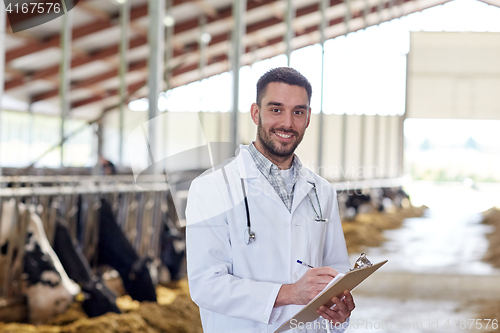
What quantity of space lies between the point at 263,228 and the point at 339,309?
21 cm

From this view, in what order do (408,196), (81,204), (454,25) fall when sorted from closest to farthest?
(81,204) → (454,25) → (408,196)

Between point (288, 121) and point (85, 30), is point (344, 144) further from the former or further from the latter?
point (288, 121)

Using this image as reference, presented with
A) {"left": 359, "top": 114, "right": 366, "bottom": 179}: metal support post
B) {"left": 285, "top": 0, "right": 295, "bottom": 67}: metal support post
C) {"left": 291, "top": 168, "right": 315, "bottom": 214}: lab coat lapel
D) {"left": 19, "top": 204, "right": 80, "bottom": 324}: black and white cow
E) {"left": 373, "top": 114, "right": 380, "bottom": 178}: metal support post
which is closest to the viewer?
{"left": 291, "top": 168, "right": 315, "bottom": 214}: lab coat lapel

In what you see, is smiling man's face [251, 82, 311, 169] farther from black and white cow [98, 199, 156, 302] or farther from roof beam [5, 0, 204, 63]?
roof beam [5, 0, 204, 63]

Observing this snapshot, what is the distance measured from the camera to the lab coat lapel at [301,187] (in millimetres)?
1177

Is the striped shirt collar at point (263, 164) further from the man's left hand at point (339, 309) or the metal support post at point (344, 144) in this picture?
the metal support post at point (344, 144)

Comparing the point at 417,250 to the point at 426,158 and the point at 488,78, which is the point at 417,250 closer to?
the point at 426,158

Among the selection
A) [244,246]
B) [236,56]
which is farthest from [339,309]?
[236,56]

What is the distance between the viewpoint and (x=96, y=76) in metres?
11.1

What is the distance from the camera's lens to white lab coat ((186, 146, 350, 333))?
108cm

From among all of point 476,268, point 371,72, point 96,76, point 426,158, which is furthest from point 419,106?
point 96,76

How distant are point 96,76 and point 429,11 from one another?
6021 mm

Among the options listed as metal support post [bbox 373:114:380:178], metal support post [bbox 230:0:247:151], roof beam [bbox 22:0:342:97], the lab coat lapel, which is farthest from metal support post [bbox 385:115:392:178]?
the lab coat lapel

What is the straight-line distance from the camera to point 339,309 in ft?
3.59
